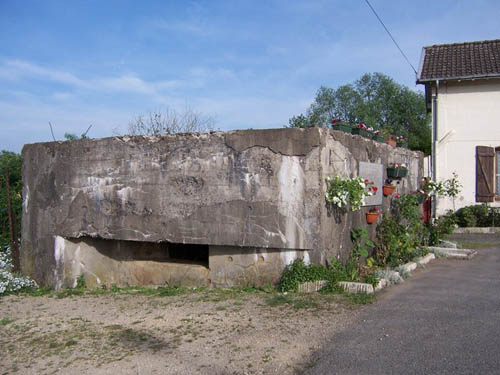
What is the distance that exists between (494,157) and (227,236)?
975 centimetres

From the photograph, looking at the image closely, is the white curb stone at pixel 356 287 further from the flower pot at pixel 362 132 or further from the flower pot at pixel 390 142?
the flower pot at pixel 390 142

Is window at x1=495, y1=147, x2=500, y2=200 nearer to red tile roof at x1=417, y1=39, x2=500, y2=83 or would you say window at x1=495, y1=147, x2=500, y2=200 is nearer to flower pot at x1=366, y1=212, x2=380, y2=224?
red tile roof at x1=417, y1=39, x2=500, y2=83

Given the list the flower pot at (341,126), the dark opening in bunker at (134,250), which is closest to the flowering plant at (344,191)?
the flower pot at (341,126)

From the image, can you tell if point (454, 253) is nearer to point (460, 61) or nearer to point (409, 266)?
point (409, 266)

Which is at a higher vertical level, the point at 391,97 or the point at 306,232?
the point at 391,97

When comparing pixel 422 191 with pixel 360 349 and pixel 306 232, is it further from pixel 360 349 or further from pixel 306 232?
pixel 360 349

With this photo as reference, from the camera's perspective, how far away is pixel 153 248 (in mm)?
8156

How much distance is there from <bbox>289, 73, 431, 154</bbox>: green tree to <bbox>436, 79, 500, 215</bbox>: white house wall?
1392 centimetres

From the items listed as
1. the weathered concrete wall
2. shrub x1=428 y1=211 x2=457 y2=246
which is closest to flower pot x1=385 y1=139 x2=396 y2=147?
the weathered concrete wall

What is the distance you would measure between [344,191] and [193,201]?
2181 millimetres

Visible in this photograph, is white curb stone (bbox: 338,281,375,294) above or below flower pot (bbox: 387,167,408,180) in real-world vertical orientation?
below

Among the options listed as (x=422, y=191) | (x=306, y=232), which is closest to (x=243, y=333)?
(x=306, y=232)

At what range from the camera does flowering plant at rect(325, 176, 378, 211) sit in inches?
243

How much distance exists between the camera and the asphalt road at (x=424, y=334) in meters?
3.61
